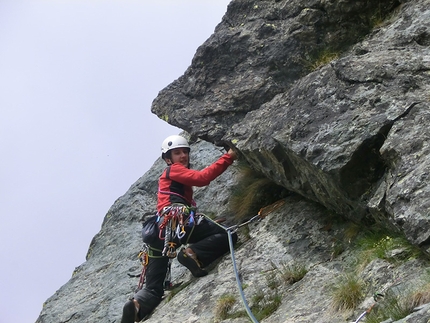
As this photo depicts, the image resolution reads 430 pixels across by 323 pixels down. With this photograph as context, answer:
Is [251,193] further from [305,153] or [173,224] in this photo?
[305,153]

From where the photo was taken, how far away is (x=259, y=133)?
8.73 metres

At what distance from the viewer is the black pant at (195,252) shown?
9.21 meters

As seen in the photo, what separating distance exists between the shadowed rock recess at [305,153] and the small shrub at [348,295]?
0.03 m

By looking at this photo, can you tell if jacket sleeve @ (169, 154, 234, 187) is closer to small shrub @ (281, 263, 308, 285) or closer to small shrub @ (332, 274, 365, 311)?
small shrub @ (281, 263, 308, 285)

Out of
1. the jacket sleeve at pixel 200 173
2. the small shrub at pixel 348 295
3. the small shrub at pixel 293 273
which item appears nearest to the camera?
the small shrub at pixel 348 295

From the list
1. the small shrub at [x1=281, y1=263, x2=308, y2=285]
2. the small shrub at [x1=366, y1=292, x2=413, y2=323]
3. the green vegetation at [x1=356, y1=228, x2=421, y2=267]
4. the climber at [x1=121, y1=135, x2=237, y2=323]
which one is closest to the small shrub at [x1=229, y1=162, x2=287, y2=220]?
the climber at [x1=121, y1=135, x2=237, y2=323]

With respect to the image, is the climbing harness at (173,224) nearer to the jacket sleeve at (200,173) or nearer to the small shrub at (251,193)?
the jacket sleeve at (200,173)

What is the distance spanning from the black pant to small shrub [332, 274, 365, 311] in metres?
3.08

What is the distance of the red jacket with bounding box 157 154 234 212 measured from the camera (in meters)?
9.38

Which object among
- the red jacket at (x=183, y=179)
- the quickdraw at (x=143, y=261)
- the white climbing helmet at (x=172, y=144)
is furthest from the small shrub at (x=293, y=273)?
the white climbing helmet at (x=172, y=144)

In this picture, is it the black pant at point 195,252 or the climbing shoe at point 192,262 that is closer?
the climbing shoe at point 192,262

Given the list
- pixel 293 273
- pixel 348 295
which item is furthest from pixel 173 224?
pixel 348 295

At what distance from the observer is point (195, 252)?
30.0 feet

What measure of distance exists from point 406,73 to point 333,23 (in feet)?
8.35
